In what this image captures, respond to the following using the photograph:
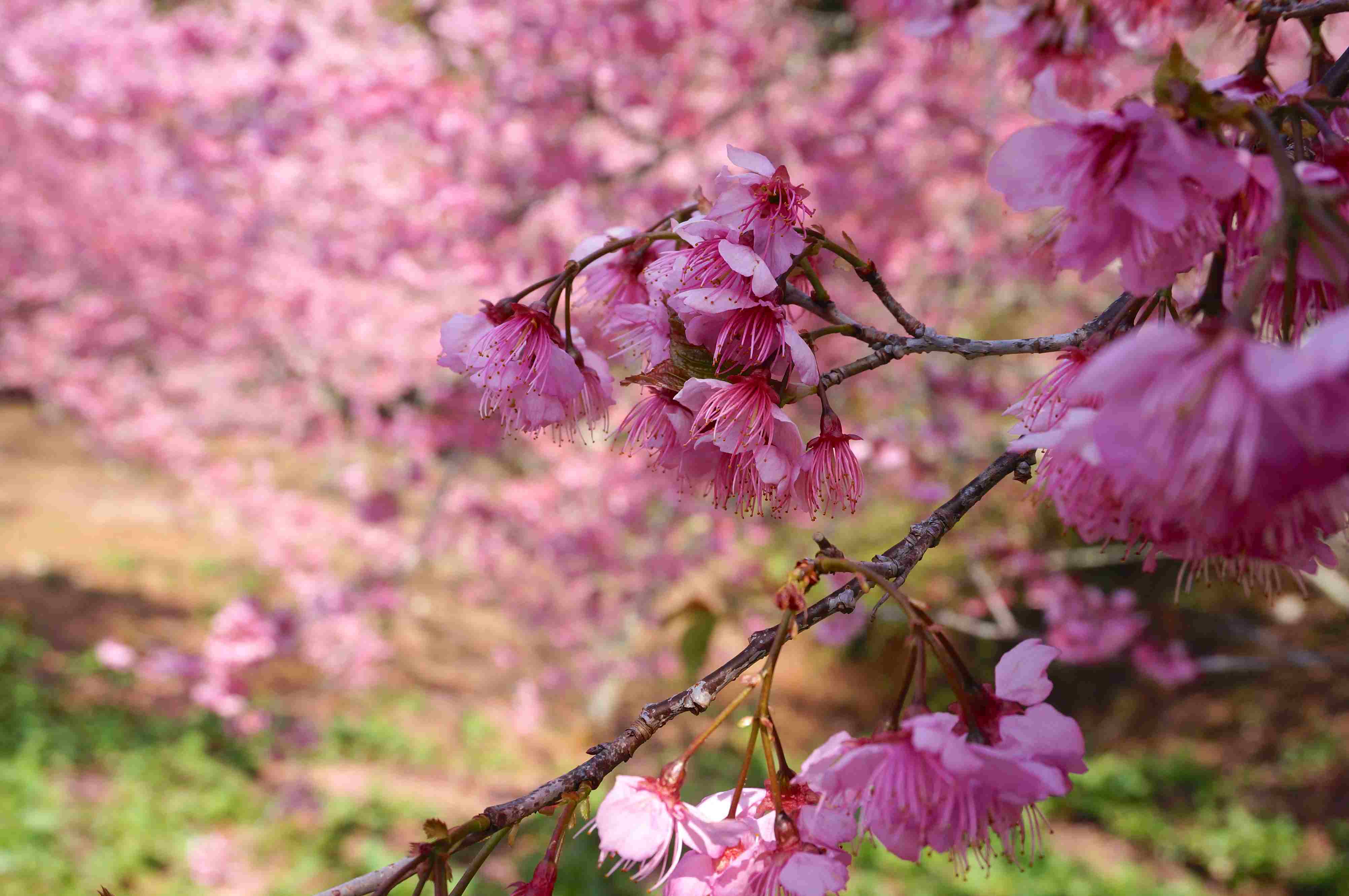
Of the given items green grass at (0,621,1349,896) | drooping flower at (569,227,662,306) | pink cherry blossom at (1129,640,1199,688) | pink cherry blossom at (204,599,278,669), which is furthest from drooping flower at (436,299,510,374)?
pink cherry blossom at (204,599,278,669)

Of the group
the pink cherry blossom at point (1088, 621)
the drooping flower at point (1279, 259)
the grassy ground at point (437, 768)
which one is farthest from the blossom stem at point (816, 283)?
the grassy ground at point (437, 768)

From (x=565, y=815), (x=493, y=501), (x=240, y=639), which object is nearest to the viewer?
(x=565, y=815)

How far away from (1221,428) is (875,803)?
38 cm

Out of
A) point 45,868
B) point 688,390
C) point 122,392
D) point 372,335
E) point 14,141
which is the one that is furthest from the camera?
point 122,392

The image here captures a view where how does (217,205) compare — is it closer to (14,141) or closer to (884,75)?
(14,141)

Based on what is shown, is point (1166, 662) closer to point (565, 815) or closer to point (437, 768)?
point (565, 815)

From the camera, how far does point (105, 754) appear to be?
506 centimetres

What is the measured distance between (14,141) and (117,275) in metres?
1.27

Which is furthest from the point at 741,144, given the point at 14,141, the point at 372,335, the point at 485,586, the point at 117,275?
the point at 14,141

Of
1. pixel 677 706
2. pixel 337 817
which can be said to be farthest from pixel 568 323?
pixel 337 817

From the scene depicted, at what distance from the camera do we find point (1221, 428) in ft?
1.57

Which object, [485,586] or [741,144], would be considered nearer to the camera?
[741,144]

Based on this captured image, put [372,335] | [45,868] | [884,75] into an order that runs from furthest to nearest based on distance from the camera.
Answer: [372,335] < [884,75] < [45,868]

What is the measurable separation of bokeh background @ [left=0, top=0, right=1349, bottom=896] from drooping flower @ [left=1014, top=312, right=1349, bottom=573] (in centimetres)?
195
